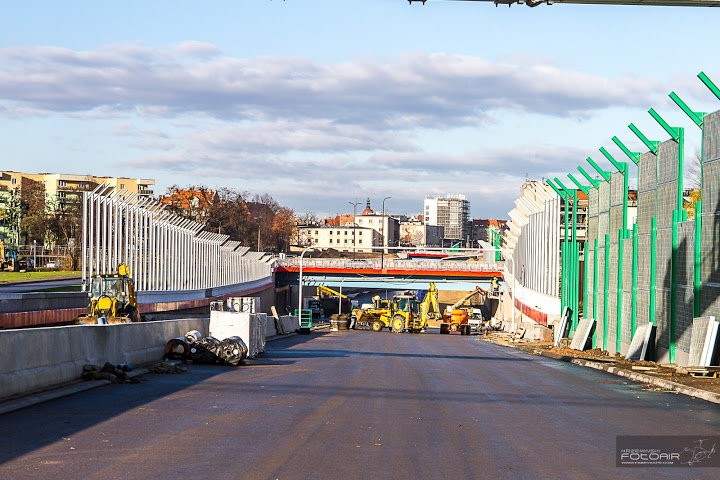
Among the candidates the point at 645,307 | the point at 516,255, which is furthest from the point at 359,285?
the point at 645,307

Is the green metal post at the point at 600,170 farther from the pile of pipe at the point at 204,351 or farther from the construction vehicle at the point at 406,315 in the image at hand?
the construction vehicle at the point at 406,315

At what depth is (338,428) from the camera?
14.2m

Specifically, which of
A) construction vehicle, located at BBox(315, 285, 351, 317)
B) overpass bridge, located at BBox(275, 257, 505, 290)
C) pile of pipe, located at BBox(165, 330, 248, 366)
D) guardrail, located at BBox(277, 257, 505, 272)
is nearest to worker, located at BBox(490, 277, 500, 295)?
overpass bridge, located at BBox(275, 257, 505, 290)

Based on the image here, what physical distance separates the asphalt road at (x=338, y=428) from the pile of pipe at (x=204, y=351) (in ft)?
9.46

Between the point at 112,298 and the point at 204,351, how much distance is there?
1249cm

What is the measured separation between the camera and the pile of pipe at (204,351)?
2719 cm

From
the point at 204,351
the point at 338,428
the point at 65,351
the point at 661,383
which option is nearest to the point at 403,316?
the point at 204,351

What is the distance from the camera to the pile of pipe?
2719 cm

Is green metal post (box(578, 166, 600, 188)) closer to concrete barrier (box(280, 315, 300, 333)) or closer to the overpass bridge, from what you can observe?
concrete barrier (box(280, 315, 300, 333))

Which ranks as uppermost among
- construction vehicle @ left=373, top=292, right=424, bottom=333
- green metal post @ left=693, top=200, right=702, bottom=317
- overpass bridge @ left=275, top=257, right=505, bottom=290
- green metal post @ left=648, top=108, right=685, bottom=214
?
green metal post @ left=648, top=108, right=685, bottom=214

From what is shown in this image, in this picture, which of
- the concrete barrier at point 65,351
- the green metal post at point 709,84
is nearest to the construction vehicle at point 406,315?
the concrete barrier at point 65,351

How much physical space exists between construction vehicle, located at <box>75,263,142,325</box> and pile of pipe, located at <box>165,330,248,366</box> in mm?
11051

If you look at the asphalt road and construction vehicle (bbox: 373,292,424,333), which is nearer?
the asphalt road

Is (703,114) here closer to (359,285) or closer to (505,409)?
(505,409)
